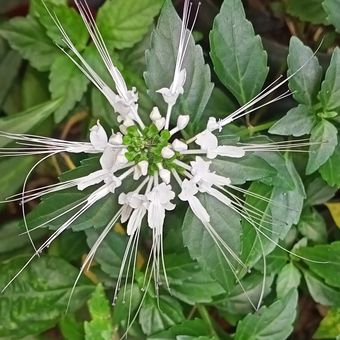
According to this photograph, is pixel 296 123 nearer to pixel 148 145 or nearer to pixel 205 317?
pixel 148 145

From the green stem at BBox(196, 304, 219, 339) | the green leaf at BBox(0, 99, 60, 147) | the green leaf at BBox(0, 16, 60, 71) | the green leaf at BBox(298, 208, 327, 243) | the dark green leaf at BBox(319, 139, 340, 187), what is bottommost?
the green stem at BBox(196, 304, 219, 339)

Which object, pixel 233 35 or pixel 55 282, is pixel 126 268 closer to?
pixel 55 282

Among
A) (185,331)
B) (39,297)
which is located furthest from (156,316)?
(39,297)

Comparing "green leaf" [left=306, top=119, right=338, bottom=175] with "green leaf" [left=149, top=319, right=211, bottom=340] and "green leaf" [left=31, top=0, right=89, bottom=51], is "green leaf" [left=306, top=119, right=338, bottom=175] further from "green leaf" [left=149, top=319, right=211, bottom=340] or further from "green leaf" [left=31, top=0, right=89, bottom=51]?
"green leaf" [left=31, top=0, right=89, bottom=51]

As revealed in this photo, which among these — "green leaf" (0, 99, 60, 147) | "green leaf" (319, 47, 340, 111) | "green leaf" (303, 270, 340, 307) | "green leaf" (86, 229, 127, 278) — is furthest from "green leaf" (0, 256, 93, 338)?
"green leaf" (319, 47, 340, 111)

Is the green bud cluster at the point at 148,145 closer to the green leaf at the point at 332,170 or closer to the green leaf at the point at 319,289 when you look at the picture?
the green leaf at the point at 332,170

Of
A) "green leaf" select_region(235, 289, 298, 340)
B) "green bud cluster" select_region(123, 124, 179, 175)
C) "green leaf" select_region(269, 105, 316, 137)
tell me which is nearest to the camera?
"green bud cluster" select_region(123, 124, 179, 175)
